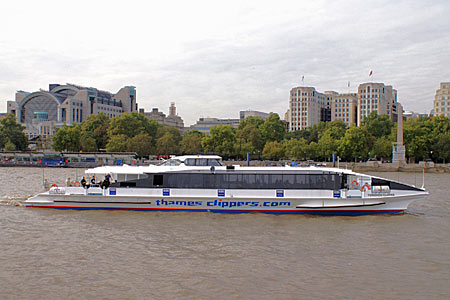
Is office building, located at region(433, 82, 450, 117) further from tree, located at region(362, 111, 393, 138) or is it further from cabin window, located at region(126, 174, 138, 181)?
cabin window, located at region(126, 174, 138, 181)

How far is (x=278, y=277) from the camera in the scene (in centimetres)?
1261

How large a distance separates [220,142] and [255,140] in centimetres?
1528

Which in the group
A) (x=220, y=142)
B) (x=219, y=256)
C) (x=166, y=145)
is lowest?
(x=219, y=256)

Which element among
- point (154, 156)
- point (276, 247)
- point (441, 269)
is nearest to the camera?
point (441, 269)

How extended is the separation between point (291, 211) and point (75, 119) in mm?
143164

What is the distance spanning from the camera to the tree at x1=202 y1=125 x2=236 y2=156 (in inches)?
3561

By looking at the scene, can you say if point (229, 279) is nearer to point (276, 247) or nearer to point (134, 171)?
point (276, 247)

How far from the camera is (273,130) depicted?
109m

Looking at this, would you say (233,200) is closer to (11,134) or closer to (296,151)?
(296,151)

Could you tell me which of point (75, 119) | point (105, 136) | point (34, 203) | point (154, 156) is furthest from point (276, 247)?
point (75, 119)

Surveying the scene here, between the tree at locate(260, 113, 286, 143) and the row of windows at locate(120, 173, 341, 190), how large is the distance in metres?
84.6

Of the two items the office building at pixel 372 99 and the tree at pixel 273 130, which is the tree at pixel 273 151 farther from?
the office building at pixel 372 99

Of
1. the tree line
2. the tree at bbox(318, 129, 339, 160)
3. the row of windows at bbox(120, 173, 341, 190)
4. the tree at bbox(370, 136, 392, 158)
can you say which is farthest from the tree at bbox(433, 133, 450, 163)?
the row of windows at bbox(120, 173, 341, 190)

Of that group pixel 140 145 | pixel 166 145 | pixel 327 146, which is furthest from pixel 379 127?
pixel 140 145
